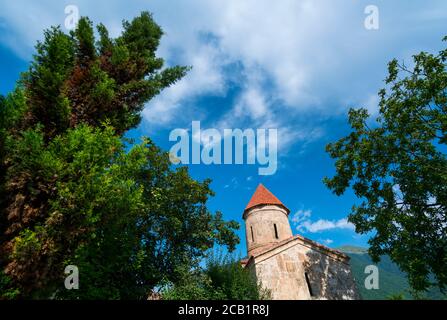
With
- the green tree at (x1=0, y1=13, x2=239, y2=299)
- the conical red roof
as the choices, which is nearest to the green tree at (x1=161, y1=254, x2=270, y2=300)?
the green tree at (x1=0, y1=13, x2=239, y2=299)

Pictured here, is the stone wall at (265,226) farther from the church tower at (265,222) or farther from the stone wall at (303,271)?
the stone wall at (303,271)

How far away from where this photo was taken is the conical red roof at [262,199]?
A: 82.5ft

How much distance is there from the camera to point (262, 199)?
25500 mm

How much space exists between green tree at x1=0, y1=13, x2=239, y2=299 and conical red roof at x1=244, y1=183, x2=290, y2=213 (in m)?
13.9

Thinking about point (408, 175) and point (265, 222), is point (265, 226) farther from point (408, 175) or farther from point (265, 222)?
point (408, 175)

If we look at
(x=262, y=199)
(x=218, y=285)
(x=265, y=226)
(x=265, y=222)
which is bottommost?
(x=218, y=285)

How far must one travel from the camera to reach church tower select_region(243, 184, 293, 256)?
23483 mm

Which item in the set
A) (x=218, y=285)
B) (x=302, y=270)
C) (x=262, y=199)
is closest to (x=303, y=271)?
(x=302, y=270)

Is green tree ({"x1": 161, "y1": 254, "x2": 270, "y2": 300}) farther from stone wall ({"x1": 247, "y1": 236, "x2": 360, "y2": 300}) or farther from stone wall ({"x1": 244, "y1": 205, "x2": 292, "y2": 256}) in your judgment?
stone wall ({"x1": 244, "y1": 205, "x2": 292, "y2": 256})

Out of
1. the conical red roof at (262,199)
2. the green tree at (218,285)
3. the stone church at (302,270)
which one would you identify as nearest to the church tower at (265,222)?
the conical red roof at (262,199)

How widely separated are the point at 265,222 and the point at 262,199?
2278mm
